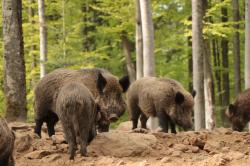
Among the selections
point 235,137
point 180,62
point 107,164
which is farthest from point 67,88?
point 180,62

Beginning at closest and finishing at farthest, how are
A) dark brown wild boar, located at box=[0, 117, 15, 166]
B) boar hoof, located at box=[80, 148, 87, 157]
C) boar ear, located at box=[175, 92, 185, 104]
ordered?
dark brown wild boar, located at box=[0, 117, 15, 166]
boar hoof, located at box=[80, 148, 87, 157]
boar ear, located at box=[175, 92, 185, 104]

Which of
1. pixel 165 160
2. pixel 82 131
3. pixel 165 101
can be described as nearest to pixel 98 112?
pixel 82 131

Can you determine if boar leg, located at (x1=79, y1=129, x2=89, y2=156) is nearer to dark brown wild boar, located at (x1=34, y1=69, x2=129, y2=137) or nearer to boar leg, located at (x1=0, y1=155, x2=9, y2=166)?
dark brown wild boar, located at (x1=34, y1=69, x2=129, y2=137)

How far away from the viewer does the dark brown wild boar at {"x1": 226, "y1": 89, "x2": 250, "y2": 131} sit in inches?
493

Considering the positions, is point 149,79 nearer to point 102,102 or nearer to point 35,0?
point 102,102

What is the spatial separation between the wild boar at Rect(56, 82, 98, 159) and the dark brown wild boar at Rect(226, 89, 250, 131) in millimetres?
6394

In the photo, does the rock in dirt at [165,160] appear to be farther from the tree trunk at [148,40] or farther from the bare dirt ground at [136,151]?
the tree trunk at [148,40]

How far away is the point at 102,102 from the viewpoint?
308 inches

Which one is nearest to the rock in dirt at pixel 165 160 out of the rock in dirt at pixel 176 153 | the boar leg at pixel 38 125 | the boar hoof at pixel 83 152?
the rock in dirt at pixel 176 153

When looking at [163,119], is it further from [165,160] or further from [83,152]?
[165,160]

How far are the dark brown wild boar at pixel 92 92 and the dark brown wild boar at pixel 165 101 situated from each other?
9.00 ft

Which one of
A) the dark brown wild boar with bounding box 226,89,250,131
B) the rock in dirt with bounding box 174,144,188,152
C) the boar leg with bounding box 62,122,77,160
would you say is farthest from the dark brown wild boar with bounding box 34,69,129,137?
the dark brown wild boar with bounding box 226,89,250,131

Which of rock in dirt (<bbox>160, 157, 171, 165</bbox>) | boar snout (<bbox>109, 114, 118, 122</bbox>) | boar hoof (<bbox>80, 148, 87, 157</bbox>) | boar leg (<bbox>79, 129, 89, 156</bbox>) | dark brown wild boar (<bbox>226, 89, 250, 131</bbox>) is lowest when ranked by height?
dark brown wild boar (<bbox>226, 89, 250, 131</bbox>)

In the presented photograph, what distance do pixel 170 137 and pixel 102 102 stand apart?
1575 mm
